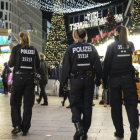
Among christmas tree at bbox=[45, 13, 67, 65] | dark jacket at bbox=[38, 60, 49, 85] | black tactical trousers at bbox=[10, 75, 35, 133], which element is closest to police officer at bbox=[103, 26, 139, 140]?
black tactical trousers at bbox=[10, 75, 35, 133]

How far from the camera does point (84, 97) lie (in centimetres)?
645

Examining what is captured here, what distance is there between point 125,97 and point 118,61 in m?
0.60

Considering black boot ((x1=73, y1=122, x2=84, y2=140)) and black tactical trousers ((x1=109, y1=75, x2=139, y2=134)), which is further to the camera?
black tactical trousers ((x1=109, y1=75, x2=139, y2=134))

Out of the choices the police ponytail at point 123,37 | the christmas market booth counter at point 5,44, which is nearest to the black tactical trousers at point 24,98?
the police ponytail at point 123,37

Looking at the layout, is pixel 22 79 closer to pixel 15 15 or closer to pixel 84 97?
pixel 84 97

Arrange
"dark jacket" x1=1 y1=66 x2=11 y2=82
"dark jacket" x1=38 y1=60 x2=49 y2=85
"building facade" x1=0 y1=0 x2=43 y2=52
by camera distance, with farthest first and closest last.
→ "building facade" x1=0 y1=0 x2=43 y2=52 → "dark jacket" x1=1 y1=66 x2=11 y2=82 → "dark jacket" x1=38 y1=60 x2=49 y2=85

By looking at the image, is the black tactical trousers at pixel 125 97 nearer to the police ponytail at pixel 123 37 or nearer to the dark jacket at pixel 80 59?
the dark jacket at pixel 80 59

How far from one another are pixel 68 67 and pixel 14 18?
102820mm

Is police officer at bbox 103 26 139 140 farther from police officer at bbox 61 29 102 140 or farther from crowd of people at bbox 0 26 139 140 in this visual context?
police officer at bbox 61 29 102 140

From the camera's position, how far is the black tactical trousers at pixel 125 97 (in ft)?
20.8

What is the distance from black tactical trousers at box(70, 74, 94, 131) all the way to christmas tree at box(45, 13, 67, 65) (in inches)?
2437

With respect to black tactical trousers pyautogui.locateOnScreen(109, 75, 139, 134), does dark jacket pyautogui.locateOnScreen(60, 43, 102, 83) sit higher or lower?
A: higher

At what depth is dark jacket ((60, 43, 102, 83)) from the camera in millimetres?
6434

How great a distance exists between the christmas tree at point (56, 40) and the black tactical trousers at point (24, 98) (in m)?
61.2
